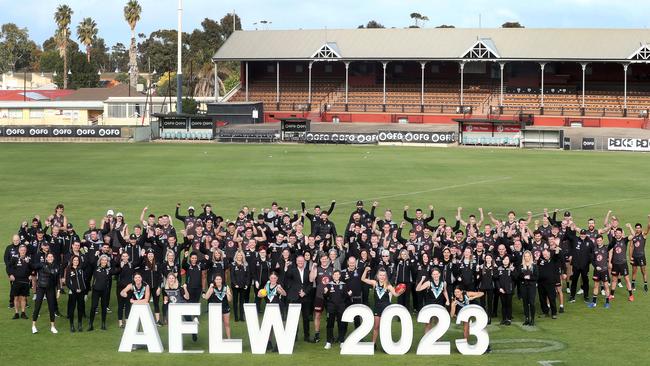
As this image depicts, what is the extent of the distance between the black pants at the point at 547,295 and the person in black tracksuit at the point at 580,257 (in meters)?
1.63

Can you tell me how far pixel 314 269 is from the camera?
790 inches

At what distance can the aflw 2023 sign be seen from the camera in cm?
1838

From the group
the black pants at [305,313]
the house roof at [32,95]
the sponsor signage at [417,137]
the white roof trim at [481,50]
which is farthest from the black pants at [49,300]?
the house roof at [32,95]

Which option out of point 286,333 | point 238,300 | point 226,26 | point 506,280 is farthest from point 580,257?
point 226,26

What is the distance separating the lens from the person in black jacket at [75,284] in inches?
798

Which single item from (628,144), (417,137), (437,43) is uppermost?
(437,43)

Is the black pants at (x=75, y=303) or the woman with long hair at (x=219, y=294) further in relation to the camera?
the black pants at (x=75, y=303)

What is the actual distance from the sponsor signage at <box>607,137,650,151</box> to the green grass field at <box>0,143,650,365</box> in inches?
267

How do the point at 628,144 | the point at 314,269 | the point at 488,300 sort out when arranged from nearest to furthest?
the point at 314,269 < the point at 488,300 < the point at 628,144

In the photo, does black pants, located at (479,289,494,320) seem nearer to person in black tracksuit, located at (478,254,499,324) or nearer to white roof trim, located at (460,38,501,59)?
person in black tracksuit, located at (478,254,499,324)

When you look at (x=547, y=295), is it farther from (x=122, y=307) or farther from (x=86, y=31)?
(x=86, y=31)

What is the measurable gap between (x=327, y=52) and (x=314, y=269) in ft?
255

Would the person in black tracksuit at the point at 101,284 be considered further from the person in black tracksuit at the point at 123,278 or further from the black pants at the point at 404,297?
the black pants at the point at 404,297

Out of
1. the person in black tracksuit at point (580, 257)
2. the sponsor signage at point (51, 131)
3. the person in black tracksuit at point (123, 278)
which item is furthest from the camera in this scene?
the sponsor signage at point (51, 131)
